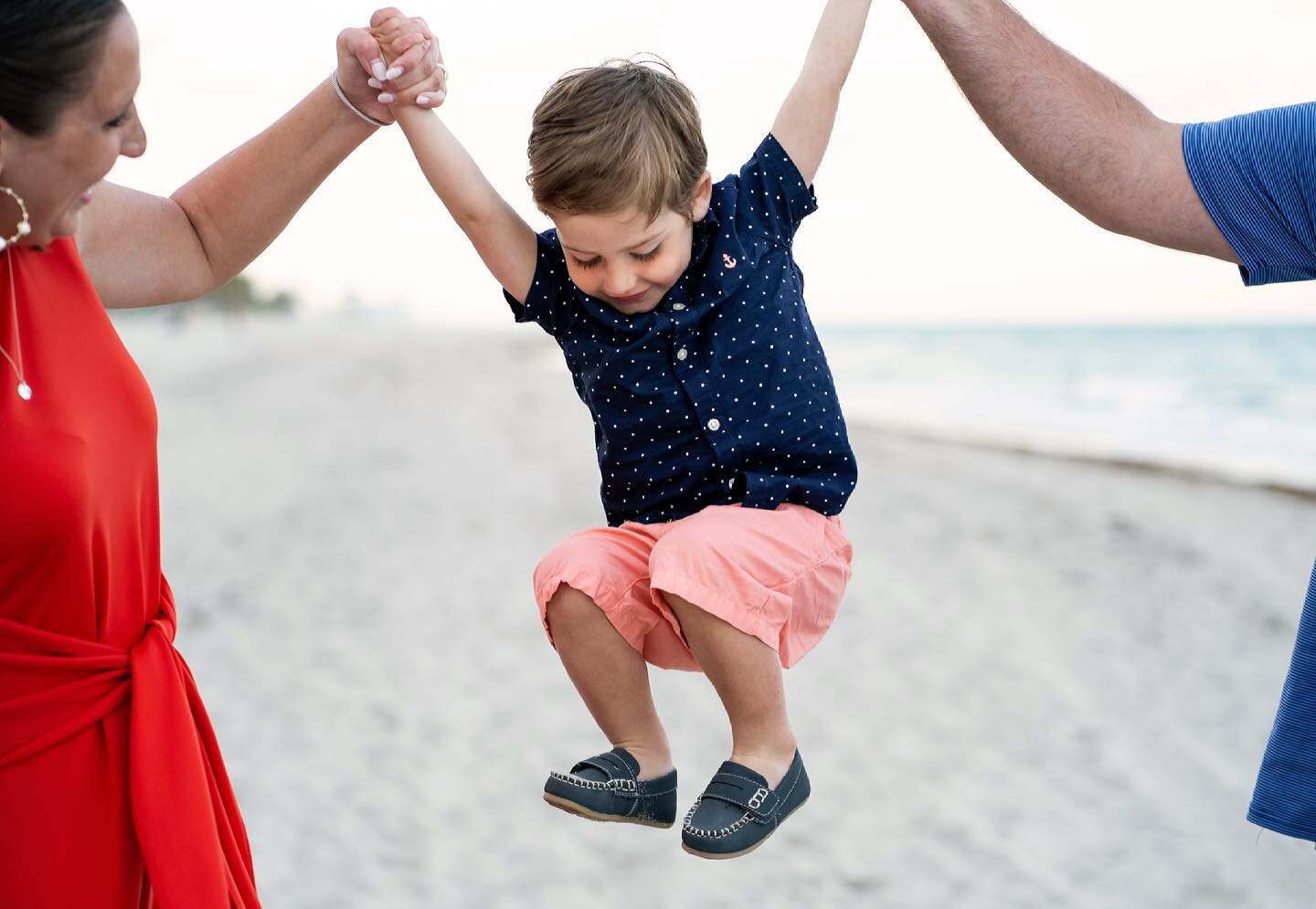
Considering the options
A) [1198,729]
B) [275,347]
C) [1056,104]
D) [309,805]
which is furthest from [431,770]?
[275,347]

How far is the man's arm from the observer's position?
216cm

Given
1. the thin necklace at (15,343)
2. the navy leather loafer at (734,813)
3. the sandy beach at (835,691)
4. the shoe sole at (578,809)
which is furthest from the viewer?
the sandy beach at (835,691)

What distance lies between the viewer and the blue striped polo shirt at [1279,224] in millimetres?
2002

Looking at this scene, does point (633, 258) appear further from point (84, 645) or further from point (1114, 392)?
point (1114, 392)

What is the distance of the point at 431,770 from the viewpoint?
8.67m

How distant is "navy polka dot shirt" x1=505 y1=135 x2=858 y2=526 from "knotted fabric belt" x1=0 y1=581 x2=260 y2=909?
0.84 m

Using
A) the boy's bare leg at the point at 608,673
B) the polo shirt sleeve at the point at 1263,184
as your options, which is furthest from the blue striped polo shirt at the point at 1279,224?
the boy's bare leg at the point at 608,673

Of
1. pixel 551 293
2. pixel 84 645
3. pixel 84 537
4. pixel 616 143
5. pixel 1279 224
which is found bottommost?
pixel 84 645

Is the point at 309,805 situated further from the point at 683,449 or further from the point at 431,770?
the point at 683,449

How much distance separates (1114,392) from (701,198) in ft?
85.9

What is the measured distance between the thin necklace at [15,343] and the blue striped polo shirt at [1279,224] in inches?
73.4

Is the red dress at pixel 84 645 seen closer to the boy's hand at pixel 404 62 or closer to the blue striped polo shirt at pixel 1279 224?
the boy's hand at pixel 404 62

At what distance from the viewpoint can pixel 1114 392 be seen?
2645 cm

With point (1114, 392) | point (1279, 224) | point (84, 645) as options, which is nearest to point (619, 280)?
point (84, 645)
